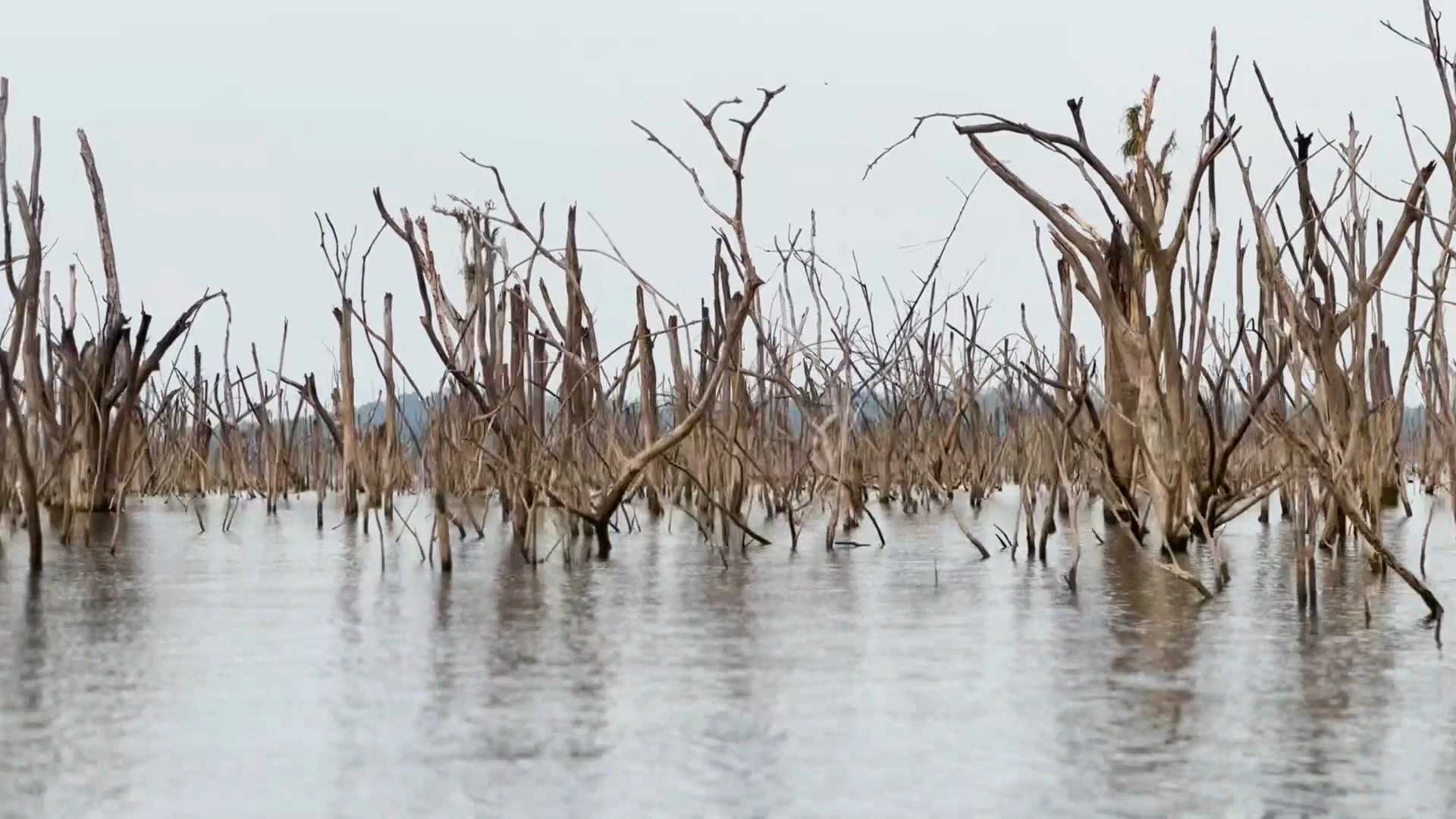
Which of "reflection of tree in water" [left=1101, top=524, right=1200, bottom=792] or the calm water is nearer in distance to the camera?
the calm water

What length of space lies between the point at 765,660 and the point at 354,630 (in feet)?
6.38

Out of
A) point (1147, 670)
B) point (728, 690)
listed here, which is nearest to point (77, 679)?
point (728, 690)

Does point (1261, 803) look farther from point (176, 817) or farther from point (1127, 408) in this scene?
point (1127, 408)

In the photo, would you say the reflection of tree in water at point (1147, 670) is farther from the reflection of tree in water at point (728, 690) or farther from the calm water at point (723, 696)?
the reflection of tree in water at point (728, 690)

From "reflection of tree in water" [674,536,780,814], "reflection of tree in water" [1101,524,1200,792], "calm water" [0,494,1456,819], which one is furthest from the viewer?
"reflection of tree in water" [1101,524,1200,792]

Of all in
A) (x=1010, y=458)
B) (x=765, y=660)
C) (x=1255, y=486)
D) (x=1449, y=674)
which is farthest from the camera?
(x=1010, y=458)

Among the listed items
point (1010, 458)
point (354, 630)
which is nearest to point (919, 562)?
point (354, 630)

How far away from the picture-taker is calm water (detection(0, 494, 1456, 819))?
4.76m

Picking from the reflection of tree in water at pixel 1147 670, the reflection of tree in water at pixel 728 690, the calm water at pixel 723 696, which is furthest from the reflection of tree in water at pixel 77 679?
the reflection of tree in water at pixel 1147 670

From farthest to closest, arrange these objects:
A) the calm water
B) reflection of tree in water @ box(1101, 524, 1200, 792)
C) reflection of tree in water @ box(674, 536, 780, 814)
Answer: reflection of tree in water @ box(1101, 524, 1200, 792)
reflection of tree in water @ box(674, 536, 780, 814)
the calm water

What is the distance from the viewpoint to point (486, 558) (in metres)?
12.3

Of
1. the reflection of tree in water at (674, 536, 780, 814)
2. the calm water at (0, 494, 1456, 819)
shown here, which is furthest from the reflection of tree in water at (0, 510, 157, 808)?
the reflection of tree in water at (674, 536, 780, 814)

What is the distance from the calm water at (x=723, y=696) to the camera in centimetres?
476

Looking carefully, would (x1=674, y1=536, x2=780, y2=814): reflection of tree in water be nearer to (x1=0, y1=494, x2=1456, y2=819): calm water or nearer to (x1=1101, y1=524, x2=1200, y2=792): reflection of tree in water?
(x1=0, y1=494, x2=1456, y2=819): calm water
